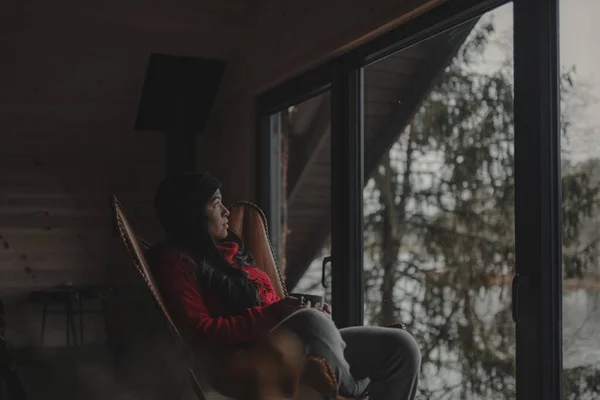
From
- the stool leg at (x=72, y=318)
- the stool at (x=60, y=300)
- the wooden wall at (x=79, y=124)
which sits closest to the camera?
the wooden wall at (x=79, y=124)

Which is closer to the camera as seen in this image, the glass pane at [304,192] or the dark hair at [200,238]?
the dark hair at [200,238]

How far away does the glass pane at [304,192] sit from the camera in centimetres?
441

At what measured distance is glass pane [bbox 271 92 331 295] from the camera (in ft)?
14.5

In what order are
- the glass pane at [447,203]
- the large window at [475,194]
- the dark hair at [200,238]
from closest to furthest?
the large window at [475,194], the dark hair at [200,238], the glass pane at [447,203]

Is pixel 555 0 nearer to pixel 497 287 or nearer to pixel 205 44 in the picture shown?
pixel 497 287

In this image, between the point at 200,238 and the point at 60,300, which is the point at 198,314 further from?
the point at 60,300

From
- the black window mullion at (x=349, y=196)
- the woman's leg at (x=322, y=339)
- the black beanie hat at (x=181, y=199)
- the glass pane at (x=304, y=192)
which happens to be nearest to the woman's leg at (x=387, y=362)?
the woman's leg at (x=322, y=339)

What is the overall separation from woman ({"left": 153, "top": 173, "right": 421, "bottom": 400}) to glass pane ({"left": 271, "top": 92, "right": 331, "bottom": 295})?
1.95 meters

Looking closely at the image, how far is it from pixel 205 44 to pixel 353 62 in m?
1.60

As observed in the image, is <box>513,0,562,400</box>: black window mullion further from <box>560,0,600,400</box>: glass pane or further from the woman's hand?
the woman's hand

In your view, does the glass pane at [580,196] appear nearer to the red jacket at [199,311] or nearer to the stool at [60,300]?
the red jacket at [199,311]

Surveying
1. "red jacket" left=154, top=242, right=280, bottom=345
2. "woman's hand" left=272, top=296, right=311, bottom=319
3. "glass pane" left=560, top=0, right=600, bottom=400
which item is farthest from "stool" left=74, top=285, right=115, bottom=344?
"glass pane" left=560, top=0, right=600, bottom=400

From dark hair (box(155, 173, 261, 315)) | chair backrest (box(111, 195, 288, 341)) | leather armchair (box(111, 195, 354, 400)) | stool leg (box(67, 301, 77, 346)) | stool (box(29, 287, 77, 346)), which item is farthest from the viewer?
stool leg (box(67, 301, 77, 346))

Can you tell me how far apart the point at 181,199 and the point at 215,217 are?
0.13m
